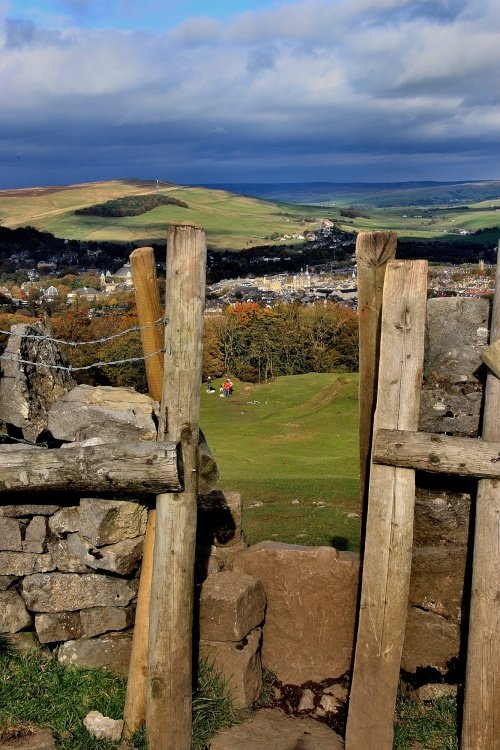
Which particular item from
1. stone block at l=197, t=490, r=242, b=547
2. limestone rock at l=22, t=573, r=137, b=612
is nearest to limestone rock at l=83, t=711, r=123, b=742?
limestone rock at l=22, t=573, r=137, b=612

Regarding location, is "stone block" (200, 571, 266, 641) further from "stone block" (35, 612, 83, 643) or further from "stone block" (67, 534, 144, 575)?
"stone block" (35, 612, 83, 643)

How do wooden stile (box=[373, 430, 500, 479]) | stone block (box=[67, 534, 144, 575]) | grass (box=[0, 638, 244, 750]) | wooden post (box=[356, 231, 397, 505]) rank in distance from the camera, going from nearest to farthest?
1. wooden stile (box=[373, 430, 500, 479])
2. grass (box=[0, 638, 244, 750])
3. wooden post (box=[356, 231, 397, 505])
4. stone block (box=[67, 534, 144, 575])

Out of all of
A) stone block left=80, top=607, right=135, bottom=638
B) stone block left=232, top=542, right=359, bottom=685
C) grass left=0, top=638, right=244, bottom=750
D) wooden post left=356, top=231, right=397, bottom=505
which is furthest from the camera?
stone block left=232, top=542, right=359, bottom=685

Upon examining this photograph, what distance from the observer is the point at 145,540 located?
6.69 meters

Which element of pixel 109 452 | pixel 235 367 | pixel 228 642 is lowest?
pixel 235 367

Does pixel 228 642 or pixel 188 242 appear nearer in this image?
pixel 188 242

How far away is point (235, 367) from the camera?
71500mm

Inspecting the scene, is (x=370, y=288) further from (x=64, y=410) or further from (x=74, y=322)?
(x=74, y=322)

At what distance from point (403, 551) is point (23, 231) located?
7038 inches

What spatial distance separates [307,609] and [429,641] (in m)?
1.20

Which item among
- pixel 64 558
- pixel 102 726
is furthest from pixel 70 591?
pixel 102 726

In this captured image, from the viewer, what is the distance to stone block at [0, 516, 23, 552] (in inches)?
267

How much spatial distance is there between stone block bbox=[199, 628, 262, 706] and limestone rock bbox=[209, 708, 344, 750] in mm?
217

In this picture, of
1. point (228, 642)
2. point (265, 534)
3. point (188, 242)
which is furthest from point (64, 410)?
point (265, 534)
